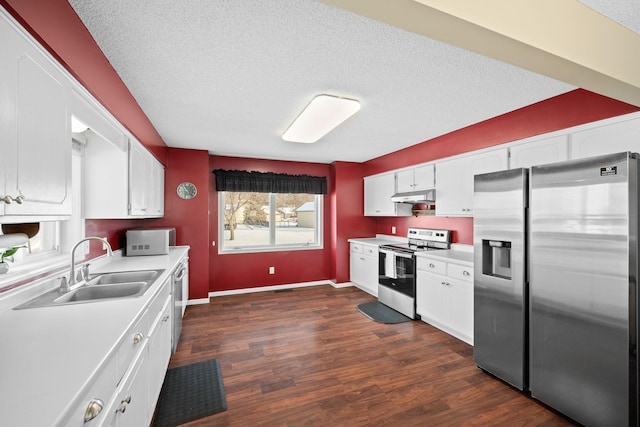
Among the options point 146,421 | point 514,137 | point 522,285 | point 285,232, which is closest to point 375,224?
point 285,232

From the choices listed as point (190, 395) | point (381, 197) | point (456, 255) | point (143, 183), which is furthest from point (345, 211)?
point (190, 395)

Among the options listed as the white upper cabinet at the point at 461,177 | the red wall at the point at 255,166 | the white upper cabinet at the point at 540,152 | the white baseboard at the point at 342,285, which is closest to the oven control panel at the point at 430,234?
the red wall at the point at 255,166

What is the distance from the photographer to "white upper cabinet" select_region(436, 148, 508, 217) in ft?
9.72

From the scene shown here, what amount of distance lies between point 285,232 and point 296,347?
277 centimetres

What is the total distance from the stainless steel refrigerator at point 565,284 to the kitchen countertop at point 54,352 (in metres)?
2.65

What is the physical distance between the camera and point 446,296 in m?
3.21

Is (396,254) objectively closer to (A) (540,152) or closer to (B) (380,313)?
(B) (380,313)

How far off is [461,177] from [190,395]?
138 inches

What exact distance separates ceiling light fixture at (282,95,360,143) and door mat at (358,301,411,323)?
2510 millimetres

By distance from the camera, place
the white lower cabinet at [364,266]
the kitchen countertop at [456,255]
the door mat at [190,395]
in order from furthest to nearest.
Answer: the white lower cabinet at [364,266] < the kitchen countertop at [456,255] < the door mat at [190,395]

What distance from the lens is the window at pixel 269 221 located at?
5070 mm

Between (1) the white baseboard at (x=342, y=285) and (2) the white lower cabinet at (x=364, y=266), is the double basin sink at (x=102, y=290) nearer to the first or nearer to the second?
(2) the white lower cabinet at (x=364, y=266)

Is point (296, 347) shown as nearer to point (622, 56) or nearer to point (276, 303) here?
point (276, 303)

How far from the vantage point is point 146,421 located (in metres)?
1.63
